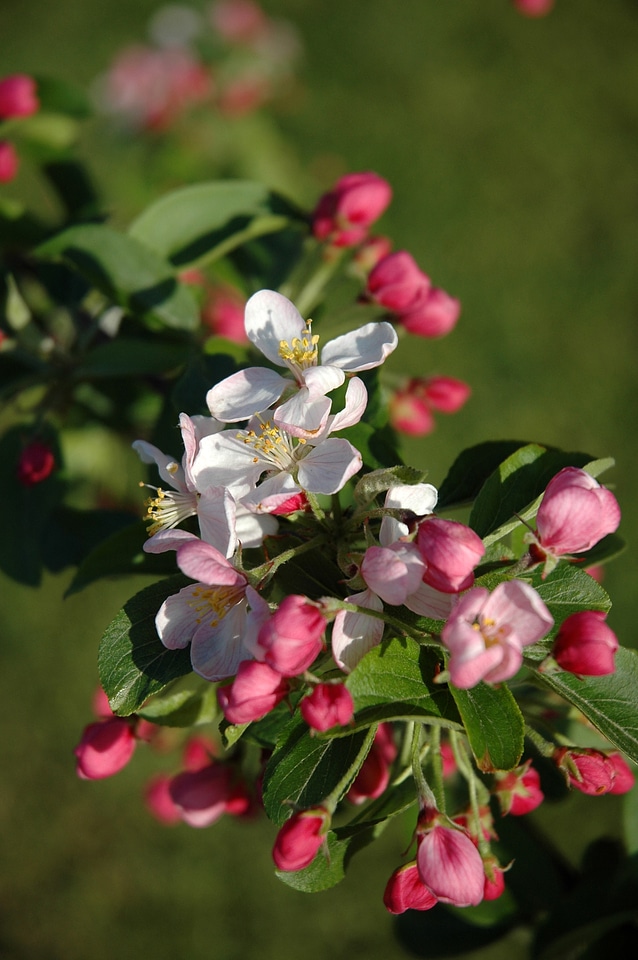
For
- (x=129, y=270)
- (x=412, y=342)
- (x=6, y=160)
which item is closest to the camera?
(x=129, y=270)

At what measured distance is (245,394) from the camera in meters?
1.15

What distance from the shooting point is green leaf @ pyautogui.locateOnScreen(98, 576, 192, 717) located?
3.51 ft

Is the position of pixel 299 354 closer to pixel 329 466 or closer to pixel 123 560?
pixel 329 466

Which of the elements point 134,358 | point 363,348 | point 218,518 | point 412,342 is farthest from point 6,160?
point 412,342

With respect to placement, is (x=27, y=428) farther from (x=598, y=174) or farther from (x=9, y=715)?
(x=598, y=174)

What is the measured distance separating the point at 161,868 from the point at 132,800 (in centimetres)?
31

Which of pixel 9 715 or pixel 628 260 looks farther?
pixel 628 260

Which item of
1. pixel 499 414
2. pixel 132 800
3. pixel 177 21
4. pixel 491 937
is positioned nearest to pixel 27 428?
pixel 491 937

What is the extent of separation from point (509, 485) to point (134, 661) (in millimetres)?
564

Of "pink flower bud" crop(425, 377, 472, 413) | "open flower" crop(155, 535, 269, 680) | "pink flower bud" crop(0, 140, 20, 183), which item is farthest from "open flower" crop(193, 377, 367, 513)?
"pink flower bud" crop(0, 140, 20, 183)

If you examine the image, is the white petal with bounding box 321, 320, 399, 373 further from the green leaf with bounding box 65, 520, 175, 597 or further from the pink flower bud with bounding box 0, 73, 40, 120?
the pink flower bud with bounding box 0, 73, 40, 120

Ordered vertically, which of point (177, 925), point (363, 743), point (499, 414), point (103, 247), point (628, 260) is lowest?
point (177, 925)

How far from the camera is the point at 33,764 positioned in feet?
12.1

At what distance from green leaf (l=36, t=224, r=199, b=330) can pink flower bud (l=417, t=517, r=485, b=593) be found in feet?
2.81
